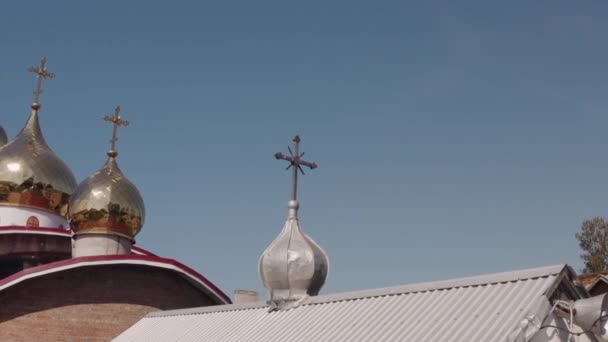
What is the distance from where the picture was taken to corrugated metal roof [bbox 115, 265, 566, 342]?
762 cm

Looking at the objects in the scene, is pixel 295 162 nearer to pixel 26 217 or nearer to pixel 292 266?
pixel 292 266

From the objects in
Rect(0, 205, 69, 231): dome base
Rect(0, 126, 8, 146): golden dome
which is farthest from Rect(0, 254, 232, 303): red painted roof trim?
Rect(0, 126, 8, 146): golden dome

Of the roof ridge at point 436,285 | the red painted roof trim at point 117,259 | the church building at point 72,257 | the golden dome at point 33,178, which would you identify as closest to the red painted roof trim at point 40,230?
the church building at point 72,257

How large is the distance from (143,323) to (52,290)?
87.3 inches

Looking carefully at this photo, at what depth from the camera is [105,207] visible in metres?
19.4

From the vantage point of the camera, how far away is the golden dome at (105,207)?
1939 centimetres

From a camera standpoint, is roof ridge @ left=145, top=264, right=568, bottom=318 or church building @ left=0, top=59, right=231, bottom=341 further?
church building @ left=0, top=59, right=231, bottom=341

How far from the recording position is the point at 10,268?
2127 centimetres

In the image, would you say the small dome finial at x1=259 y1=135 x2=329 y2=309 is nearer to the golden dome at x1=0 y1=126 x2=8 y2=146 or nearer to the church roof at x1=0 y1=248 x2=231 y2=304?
the church roof at x1=0 y1=248 x2=231 y2=304

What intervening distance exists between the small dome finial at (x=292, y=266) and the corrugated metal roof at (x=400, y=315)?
0.35m

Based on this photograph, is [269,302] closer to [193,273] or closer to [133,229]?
[193,273]

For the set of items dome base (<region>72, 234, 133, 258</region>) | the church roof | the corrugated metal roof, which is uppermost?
dome base (<region>72, 234, 133, 258</region>)

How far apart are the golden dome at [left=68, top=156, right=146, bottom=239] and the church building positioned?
3 centimetres

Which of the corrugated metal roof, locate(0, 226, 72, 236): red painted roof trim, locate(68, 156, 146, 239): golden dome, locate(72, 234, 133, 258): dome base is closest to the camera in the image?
the corrugated metal roof
